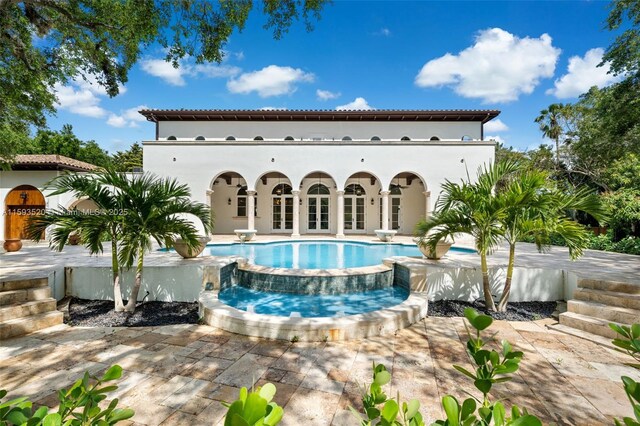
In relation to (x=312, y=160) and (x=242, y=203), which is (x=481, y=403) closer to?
(x=312, y=160)

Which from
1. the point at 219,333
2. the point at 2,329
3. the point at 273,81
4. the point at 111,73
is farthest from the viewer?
the point at 273,81

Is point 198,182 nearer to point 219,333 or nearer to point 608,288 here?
point 219,333

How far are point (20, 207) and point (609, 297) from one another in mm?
24859

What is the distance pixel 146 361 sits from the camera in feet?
12.7

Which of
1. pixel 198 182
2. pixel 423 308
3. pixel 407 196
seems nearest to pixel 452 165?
pixel 407 196

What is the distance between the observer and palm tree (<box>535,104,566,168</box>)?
25.7m

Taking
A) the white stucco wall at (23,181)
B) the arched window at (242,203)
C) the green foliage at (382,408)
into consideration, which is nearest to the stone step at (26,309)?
the green foliage at (382,408)

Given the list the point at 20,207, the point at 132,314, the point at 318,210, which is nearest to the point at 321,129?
the point at 318,210

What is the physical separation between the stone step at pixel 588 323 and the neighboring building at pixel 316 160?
11848mm

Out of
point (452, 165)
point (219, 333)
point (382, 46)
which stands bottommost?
point (219, 333)

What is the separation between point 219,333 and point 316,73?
19.0 m

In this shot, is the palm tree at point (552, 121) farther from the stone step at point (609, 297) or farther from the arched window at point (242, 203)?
the arched window at point (242, 203)

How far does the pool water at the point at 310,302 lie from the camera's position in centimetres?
627

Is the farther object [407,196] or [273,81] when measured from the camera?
[273,81]
